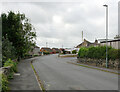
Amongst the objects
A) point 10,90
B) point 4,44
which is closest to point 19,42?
point 4,44

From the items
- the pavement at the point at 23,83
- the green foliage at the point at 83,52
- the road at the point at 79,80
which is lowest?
the road at the point at 79,80

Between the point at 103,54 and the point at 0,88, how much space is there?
18.1 metres

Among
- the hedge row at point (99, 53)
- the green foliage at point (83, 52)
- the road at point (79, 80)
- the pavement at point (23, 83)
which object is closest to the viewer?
the pavement at point (23, 83)

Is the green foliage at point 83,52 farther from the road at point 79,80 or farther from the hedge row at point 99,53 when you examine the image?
the road at point 79,80

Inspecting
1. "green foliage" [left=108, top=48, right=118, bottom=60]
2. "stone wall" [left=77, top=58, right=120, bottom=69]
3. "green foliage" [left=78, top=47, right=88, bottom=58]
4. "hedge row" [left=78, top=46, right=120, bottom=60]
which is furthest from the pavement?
"green foliage" [left=78, top=47, right=88, bottom=58]

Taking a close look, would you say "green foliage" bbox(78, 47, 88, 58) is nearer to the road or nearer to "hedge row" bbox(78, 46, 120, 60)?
"hedge row" bbox(78, 46, 120, 60)

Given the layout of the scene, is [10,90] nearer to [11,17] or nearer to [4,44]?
[4,44]

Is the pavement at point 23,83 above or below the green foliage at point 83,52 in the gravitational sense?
below

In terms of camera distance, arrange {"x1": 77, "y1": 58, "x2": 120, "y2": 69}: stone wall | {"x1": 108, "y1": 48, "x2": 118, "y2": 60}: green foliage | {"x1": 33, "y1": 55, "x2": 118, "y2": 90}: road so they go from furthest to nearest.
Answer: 1. {"x1": 108, "y1": 48, "x2": 118, "y2": 60}: green foliage
2. {"x1": 77, "y1": 58, "x2": 120, "y2": 69}: stone wall
3. {"x1": 33, "y1": 55, "x2": 118, "y2": 90}: road

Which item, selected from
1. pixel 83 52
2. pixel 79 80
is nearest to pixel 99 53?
pixel 83 52

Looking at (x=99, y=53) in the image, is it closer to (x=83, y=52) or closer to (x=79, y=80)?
(x=83, y=52)

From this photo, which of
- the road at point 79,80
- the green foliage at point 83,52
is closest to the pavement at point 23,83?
the road at point 79,80

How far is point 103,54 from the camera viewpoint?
70.8 feet

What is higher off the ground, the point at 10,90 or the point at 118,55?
the point at 118,55
